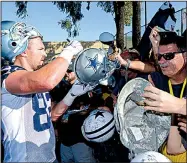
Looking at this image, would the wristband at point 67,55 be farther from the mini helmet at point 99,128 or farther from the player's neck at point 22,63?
the mini helmet at point 99,128

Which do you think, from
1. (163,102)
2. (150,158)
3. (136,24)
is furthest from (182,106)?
(136,24)

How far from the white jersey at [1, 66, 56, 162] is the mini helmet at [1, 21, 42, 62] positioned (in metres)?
0.20

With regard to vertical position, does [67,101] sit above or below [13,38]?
below

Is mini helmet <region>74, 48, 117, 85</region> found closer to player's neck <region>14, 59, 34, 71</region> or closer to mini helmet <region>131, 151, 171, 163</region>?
player's neck <region>14, 59, 34, 71</region>

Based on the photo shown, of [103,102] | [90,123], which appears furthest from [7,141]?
[103,102]

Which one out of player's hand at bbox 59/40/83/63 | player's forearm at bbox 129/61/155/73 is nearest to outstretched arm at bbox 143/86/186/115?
player's hand at bbox 59/40/83/63

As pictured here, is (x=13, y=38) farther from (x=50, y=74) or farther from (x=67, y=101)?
(x=67, y=101)

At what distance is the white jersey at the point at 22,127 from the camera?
2.94 meters

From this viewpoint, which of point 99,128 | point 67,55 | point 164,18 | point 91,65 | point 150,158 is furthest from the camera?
point 164,18

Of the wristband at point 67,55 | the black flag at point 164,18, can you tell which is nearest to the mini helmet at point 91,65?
the wristband at point 67,55

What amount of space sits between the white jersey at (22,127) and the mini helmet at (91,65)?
0.57m

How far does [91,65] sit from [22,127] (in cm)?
94

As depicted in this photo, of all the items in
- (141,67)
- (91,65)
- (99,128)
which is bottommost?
(99,128)

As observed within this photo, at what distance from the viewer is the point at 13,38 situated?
10.2 ft
